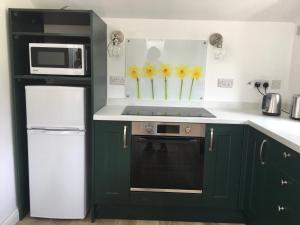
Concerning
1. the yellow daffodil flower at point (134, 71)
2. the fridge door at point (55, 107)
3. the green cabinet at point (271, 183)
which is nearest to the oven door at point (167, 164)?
the green cabinet at point (271, 183)

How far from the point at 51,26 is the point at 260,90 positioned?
2.20 meters

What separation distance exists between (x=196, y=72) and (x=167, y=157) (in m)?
0.98

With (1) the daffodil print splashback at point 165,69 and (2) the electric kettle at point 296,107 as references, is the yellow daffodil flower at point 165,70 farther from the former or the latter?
(2) the electric kettle at point 296,107

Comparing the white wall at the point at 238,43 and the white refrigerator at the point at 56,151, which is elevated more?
the white wall at the point at 238,43

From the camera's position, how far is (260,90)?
275 cm

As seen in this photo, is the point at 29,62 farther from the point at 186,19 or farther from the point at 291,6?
the point at 291,6

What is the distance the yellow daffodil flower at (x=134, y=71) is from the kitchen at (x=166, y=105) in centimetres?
1

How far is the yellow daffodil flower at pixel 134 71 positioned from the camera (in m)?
2.73

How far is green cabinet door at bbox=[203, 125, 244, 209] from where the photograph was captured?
7.13 ft

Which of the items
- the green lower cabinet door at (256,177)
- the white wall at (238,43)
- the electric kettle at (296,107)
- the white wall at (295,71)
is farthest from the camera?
the white wall at (238,43)

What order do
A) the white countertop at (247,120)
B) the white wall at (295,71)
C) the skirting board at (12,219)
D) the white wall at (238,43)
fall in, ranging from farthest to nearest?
1. the white wall at (238,43)
2. the white wall at (295,71)
3. the skirting board at (12,219)
4. the white countertop at (247,120)

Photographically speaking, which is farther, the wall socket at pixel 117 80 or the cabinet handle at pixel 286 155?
the wall socket at pixel 117 80

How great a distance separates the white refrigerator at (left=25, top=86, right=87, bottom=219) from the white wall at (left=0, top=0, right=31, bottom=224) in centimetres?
14

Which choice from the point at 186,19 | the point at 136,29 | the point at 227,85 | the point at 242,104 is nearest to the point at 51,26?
the point at 136,29
